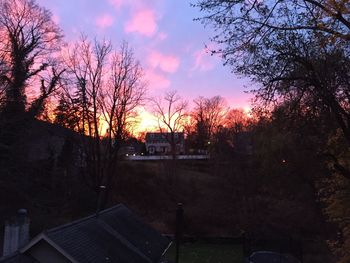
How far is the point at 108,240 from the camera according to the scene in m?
20.4

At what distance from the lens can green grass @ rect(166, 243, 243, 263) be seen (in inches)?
1400

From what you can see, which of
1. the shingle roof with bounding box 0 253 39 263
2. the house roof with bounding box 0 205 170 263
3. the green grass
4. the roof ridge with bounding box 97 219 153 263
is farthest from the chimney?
the green grass

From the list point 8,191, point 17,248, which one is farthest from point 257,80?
point 8,191

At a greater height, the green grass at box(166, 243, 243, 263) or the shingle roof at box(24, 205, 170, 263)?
the shingle roof at box(24, 205, 170, 263)

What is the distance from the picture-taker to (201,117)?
368 ft

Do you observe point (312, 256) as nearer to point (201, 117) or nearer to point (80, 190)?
point (80, 190)

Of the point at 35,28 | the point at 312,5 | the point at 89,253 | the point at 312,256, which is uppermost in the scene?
the point at 35,28

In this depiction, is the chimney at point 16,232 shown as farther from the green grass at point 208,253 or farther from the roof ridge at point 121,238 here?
the green grass at point 208,253

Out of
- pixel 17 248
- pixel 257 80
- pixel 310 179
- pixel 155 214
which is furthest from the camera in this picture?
pixel 155 214

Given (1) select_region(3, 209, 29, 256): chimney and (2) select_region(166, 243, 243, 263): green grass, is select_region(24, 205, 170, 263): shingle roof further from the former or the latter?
(2) select_region(166, 243, 243, 263): green grass

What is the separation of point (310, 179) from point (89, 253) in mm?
27859

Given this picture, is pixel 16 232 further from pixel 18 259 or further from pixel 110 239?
pixel 110 239

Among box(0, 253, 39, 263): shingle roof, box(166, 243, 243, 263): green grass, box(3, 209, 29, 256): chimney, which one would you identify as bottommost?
box(166, 243, 243, 263): green grass

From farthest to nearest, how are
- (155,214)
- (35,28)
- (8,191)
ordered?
1. (155,214)
2. (35,28)
3. (8,191)
